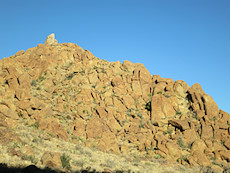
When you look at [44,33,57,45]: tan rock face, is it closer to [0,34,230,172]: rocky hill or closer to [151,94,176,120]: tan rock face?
[0,34,230,172]: rocky hill

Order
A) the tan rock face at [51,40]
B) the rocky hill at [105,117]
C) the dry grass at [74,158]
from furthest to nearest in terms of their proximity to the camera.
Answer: the tan rock face at [51,40] → the rocky hill at [105,117] → the dry grass at [74,158]

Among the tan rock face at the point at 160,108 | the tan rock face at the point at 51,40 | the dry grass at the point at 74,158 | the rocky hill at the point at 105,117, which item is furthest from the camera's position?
the tan rock face at the point at 51,40

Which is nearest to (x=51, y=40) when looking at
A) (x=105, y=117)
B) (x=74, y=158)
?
(x=105, y=117)

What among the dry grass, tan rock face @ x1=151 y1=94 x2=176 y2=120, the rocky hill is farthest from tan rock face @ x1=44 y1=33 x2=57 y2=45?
tan rock face @ x1=151 y1=94 x2=176 y2=120

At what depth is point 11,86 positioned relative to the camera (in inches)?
1329

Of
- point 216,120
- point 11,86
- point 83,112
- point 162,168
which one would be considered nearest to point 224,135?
point 216,120

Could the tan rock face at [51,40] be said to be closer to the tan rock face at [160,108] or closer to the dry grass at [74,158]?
the dry grass at [74,158]

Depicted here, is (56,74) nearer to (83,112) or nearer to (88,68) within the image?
(88,68)

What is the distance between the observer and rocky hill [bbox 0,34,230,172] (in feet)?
84.9

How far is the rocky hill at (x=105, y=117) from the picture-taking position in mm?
25892

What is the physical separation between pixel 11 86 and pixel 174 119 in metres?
27.0

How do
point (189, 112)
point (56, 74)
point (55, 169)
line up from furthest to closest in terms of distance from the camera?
point (56, 74), point (189, 112), point (55, 169)

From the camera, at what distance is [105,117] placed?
35.1m

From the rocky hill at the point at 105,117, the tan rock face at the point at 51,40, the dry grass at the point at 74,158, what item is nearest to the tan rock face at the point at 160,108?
the rocky hill at the point at 105,117
